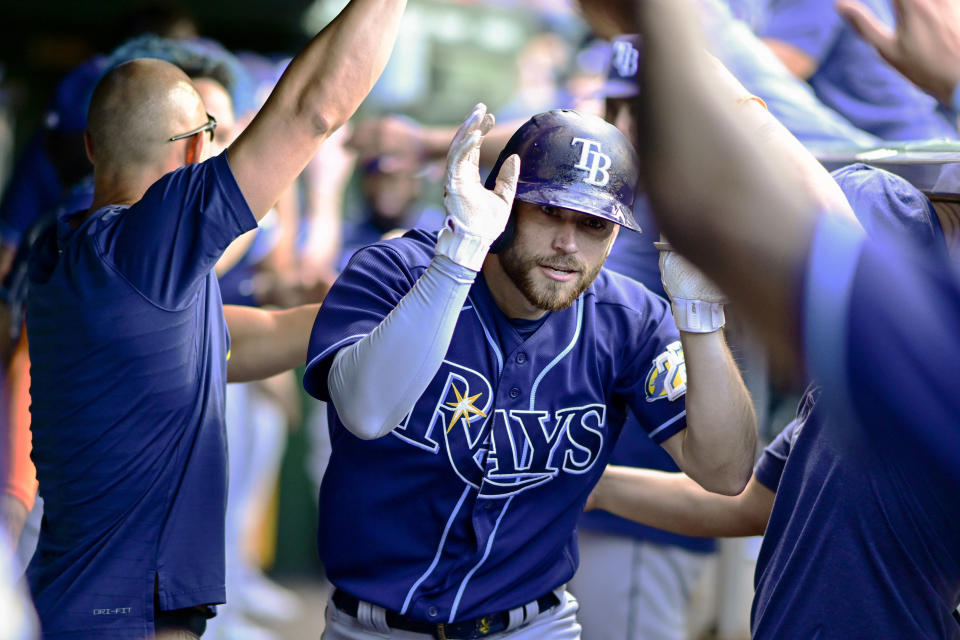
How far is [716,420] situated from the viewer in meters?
2.21

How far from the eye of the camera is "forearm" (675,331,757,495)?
7.08 ft

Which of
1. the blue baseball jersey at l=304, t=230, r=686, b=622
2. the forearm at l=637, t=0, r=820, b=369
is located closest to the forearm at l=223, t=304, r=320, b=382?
the blue baseball jersey at l=304, t=230, r=686, b=622

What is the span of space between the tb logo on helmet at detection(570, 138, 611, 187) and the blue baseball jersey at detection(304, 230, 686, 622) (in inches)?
13.7

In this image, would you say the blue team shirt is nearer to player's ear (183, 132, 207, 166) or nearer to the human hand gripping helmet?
the human hand gripping helmet

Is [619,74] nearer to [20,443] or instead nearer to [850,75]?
[850,75]

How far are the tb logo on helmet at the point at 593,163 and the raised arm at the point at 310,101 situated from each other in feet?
1.55

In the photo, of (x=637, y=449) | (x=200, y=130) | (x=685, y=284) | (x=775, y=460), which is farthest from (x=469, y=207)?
(x=637, y=449)

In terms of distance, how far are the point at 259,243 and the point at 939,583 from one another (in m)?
3.00

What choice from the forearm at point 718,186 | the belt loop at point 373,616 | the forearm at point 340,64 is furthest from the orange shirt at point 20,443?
the forearm at point 718,186

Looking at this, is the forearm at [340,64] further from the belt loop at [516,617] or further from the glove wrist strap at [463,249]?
the belt loop at [516,617]

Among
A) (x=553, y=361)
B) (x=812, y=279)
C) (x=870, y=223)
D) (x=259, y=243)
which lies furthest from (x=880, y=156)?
(x=259, y=243)

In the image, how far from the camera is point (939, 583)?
187 cm

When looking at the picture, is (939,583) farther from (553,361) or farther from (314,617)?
(314,617)

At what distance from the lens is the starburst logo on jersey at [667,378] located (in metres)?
2.35
